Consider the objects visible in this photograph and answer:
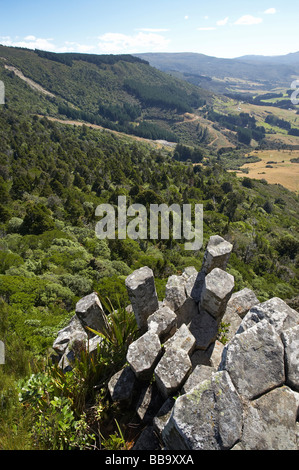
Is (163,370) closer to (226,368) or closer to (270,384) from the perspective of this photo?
(226,368)

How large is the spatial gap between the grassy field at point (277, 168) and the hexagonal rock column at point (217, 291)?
109 meters

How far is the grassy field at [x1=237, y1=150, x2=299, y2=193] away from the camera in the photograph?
107144mm

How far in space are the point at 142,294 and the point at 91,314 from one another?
1.39m

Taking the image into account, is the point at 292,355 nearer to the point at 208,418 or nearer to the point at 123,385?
the point at 208,418

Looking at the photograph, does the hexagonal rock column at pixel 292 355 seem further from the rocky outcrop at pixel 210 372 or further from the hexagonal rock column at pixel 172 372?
the hexagonal rock column at pixel 172 372

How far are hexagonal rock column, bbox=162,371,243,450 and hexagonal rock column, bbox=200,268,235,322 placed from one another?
239cm

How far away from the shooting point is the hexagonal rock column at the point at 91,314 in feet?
21.5

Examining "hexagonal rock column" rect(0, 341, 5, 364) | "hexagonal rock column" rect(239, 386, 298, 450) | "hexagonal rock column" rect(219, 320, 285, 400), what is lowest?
"hexagonal rock column" rect(0, 341, 5, 364)

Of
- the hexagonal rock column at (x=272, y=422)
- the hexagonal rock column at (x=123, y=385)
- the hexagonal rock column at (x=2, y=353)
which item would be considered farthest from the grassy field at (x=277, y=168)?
the hexagonal rock column at (x=2, y=353)

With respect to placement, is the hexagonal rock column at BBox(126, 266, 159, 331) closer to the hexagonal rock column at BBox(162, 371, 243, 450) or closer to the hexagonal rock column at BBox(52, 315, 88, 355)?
the hexagonal rock column at BBox(52, 315, 88, 355)

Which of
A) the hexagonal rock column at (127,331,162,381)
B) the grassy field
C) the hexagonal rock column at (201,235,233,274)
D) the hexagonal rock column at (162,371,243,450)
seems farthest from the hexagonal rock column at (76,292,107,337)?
the grassy field

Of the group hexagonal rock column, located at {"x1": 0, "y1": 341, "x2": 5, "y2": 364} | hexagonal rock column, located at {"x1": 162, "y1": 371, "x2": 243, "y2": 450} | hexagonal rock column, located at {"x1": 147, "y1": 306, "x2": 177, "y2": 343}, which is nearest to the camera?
hexagonal rock column, located at {"x1": 162, "y1": 371, "x2": 243, "y2": 450}

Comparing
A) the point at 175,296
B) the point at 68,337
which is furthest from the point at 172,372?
the point at 68,337
